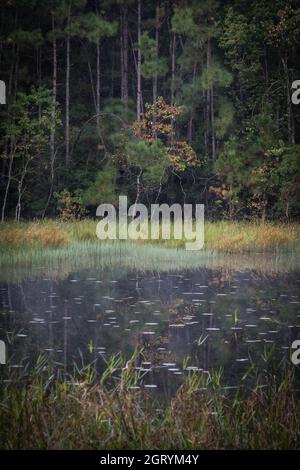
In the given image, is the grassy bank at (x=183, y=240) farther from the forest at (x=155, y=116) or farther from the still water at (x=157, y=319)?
the forest at (x=155, y=116)

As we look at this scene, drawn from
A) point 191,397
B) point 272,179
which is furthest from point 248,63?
point 191,397

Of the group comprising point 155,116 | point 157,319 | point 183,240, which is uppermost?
point 155,116

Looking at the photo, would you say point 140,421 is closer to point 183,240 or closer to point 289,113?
point 183,240

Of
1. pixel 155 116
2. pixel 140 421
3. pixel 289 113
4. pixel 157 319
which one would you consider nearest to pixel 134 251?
pixel 155 116

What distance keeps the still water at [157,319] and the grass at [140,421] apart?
929mm

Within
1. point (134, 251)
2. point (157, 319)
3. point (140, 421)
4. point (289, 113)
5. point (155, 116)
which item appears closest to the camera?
point (140, 421)

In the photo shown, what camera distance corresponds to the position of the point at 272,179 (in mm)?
26422

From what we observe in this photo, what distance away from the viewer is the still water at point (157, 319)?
323 inches

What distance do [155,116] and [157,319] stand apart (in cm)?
1753

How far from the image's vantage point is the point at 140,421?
5582 millimetres

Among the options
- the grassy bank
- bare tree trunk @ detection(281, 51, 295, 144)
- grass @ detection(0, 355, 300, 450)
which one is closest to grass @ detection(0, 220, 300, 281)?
the grassy bank

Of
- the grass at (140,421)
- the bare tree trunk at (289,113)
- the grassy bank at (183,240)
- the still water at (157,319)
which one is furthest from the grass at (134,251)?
the grass at (140,421)

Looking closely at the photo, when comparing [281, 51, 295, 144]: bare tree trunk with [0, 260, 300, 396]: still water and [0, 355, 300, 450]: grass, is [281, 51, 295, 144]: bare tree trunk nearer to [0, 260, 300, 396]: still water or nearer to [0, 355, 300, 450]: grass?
[0, 260, 300, 396]: still water

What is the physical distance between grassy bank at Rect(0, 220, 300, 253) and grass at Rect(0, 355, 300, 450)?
495 inches
